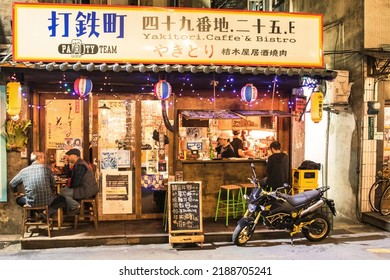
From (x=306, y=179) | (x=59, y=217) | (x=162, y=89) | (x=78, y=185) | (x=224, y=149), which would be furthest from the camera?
(x=224, y=149)

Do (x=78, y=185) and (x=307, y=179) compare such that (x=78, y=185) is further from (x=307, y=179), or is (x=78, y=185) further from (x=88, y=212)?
(x=307, y=179)

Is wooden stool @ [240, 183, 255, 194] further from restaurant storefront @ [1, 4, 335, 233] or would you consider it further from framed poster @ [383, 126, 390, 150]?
framed poster @ [383, 126, 390, 150]

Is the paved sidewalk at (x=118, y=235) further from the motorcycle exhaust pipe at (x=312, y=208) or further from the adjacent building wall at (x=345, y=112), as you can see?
the adjacent building wall at (x=345, y=112)

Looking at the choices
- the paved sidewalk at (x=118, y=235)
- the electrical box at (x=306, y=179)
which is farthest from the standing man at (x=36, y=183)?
the electrical box at (x=306, y=179)

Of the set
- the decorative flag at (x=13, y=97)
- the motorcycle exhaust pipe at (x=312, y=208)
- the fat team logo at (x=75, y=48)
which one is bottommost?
the motorcycle exhaust pipe at (x=312, y=208)

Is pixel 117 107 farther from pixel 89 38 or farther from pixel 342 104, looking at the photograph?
pixel 342 104

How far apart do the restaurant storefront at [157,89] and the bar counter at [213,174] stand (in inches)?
1.2

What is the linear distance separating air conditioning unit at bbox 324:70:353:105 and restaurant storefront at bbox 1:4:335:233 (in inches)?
34.6

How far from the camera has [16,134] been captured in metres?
10.5

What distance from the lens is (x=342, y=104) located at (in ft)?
41.0

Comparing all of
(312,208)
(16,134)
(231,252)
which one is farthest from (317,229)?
(16,134)

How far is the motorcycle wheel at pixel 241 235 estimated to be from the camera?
9.66m

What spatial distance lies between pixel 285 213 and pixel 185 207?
98.5 inches

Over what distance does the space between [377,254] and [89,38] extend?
860 cm
